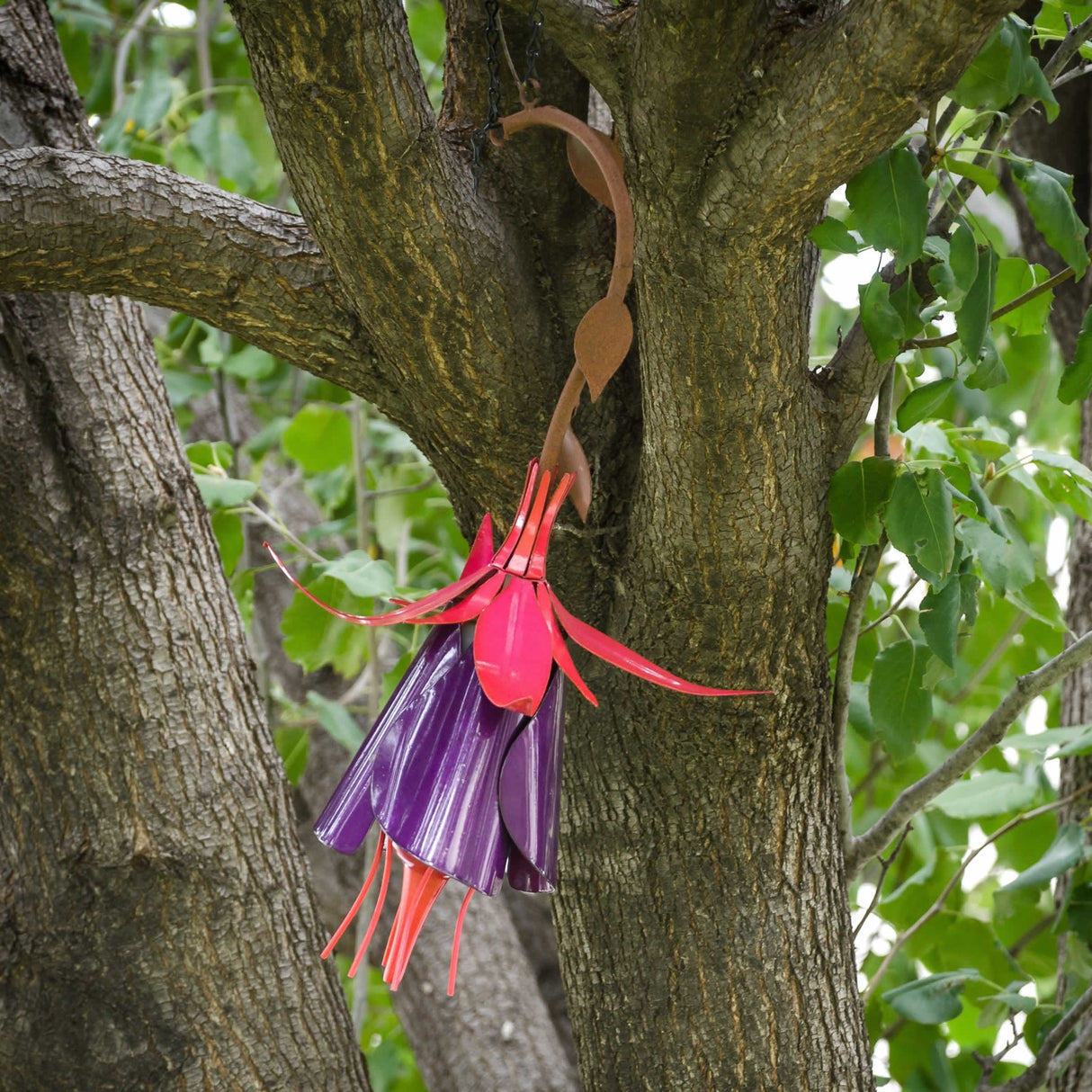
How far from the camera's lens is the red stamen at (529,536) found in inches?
24.8

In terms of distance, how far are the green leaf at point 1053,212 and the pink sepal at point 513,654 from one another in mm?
372

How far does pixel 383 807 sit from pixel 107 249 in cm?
44

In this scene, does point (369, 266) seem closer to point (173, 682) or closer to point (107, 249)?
point (107, 249)

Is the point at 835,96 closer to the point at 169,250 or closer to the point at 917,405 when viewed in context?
the point at 917,405

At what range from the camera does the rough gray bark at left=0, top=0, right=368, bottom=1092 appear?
938 mm

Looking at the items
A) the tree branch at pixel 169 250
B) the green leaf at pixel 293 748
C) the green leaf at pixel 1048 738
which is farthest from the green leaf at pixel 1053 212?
the green leaf at pixel 293 748

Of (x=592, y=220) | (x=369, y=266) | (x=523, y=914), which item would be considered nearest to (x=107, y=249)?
(x=369, y=266)

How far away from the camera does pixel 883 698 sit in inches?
36.3

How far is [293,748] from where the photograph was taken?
1.62 m

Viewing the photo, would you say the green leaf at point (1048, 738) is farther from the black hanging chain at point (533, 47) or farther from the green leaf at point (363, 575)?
the black hanging chain at point (533, 47)

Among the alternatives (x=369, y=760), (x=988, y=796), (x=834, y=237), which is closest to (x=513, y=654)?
(x=369, y=760)

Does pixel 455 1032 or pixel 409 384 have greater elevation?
pixel 409 384

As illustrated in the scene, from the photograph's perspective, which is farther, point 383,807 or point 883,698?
point 883,698

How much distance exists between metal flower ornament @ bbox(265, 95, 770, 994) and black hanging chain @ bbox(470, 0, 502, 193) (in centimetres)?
2
